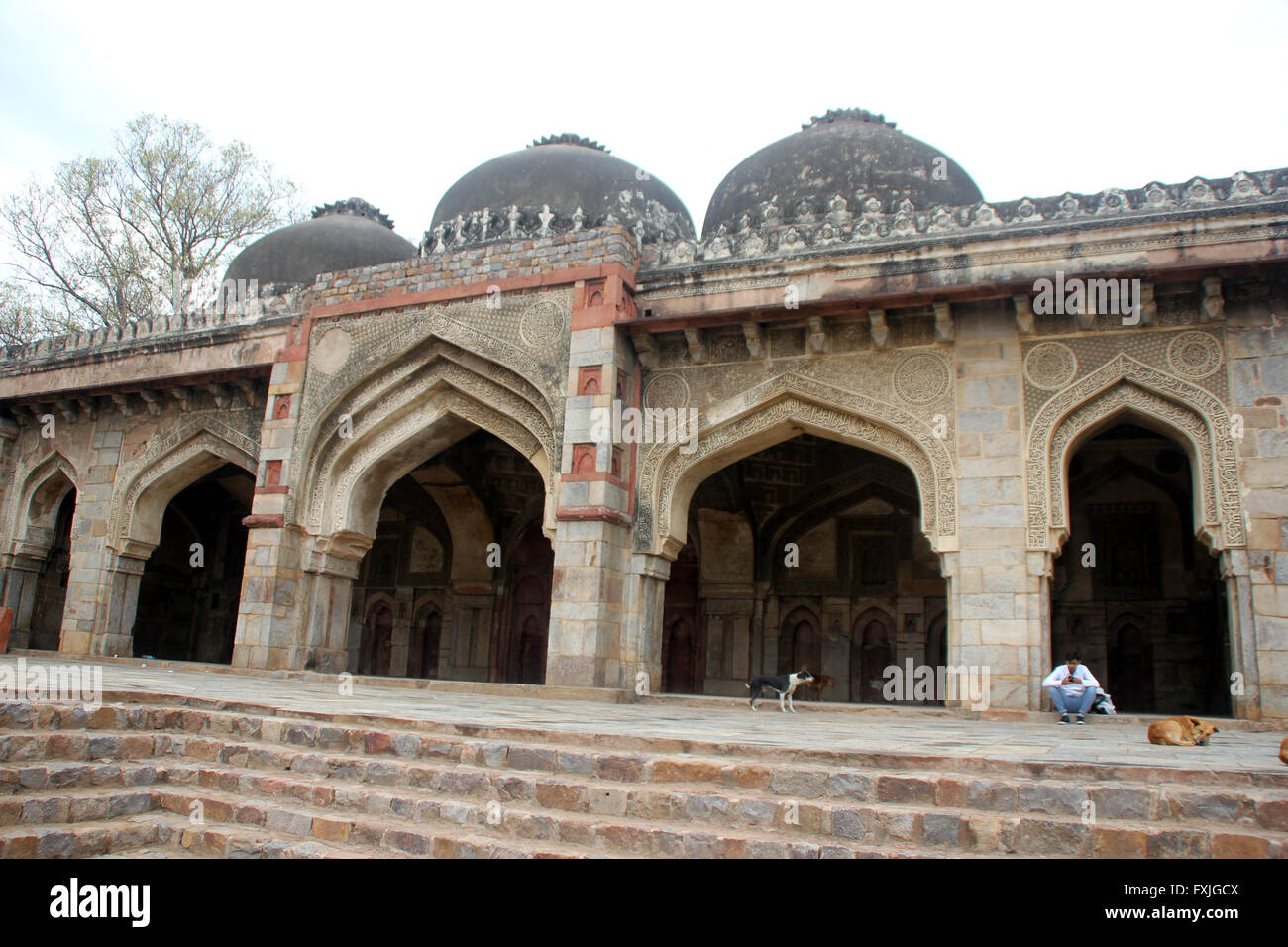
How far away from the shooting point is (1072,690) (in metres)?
7.65

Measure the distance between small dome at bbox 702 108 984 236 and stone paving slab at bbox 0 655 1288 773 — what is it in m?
5.97

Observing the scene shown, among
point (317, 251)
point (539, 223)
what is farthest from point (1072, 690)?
point (317, 251)

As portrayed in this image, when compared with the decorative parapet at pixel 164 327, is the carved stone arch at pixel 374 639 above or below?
below

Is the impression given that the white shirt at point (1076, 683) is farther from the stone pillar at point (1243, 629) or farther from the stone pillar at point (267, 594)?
the stone pillar at point (267, 594)

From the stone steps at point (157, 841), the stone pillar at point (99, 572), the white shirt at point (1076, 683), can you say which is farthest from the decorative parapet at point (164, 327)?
the white shirt at point (1076, 683)

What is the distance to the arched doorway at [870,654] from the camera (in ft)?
42.1

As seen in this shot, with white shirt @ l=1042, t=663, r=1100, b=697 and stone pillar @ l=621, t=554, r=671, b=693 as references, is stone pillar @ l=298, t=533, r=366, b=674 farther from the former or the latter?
white shirt @ l=1042, t=663, r=1100, b=697

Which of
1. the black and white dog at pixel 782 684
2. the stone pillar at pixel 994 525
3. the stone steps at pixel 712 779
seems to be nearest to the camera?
the stone steps at pixel 712 779

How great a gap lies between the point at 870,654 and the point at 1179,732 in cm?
742

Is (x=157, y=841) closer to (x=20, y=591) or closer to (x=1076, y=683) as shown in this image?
(x=1076, y=683)

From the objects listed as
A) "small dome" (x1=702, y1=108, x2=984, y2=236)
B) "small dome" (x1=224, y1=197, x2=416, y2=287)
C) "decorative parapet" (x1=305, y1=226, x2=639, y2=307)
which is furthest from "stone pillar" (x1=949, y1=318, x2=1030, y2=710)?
"small dome" (x1=224, y1=197, x2=416, y2=287)

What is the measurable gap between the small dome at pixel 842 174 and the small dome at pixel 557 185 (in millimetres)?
1412

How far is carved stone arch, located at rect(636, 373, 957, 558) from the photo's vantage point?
905 cm
